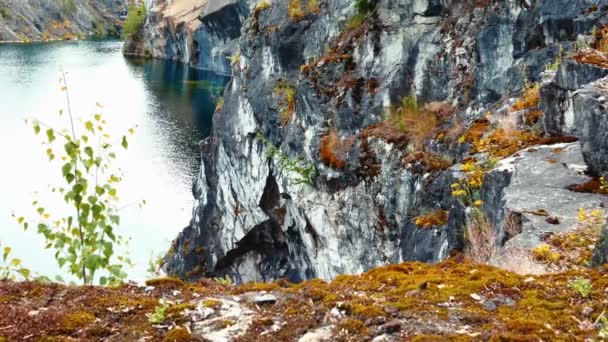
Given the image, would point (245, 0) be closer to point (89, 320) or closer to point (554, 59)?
point (554, 59)

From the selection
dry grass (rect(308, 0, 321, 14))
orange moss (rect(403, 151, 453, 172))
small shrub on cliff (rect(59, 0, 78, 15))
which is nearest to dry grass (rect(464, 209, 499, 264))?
orange moss (rect(403, 151, 453, 172))

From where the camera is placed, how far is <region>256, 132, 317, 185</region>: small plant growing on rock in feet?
78.7

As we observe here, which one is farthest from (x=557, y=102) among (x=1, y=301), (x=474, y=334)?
(x=1, y=301)

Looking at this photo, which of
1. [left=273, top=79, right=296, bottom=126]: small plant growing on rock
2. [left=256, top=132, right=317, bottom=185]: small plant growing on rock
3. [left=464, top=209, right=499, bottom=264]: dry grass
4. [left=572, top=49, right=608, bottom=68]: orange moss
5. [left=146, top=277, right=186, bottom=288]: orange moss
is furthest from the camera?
[left=273, top=79, right=296, bottom=126]: small plant growing on rock

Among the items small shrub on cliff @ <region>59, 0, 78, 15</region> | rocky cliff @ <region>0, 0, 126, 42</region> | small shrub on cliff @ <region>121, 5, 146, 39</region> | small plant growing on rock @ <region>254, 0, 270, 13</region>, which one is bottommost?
small plant growing on rock @ <region>254, 0, 270, 13</region>

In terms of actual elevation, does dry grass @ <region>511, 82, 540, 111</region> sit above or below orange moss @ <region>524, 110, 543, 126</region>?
above

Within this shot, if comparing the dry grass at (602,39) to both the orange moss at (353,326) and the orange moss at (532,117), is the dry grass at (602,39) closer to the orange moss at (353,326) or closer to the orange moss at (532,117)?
the orange moss at (532,117)

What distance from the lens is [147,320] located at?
18.5 feet

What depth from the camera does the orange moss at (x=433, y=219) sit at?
49.0 feet

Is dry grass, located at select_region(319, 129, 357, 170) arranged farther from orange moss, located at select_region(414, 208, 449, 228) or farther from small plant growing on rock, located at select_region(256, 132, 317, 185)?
orange moss, located at select_region(414, 208, 449, 228)

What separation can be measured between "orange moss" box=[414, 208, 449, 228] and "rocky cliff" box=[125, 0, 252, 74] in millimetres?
85041

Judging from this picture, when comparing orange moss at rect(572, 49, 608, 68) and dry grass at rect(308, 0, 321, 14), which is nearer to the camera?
orange moss at rect(572, 49, 608, 68)

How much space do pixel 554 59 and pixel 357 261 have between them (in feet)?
33.7

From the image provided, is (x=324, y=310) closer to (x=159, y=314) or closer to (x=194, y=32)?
(x=159, y=314)
